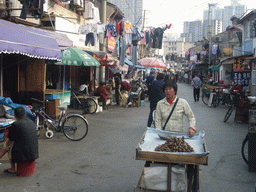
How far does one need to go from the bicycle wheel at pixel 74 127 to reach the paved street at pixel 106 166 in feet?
0.62

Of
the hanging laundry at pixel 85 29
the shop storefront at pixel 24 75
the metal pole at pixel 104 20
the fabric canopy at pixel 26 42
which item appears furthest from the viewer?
the metal pole at pixel 104 20

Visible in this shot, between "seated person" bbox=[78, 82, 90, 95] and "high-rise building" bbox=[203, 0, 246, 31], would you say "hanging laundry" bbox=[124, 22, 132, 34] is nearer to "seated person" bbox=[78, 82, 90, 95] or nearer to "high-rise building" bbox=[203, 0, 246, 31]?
"seated person" bbox=[78, 82, 90, 95]

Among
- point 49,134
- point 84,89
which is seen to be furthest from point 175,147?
point 84,89

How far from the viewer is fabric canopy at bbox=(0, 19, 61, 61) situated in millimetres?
7453

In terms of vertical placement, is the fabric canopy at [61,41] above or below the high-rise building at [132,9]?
below

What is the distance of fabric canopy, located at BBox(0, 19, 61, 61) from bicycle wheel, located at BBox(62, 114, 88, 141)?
1.97 m

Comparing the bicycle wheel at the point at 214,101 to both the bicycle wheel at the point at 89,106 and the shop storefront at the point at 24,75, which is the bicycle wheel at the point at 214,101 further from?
the shop storefront at the point at 24,75

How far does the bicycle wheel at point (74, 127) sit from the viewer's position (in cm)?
868

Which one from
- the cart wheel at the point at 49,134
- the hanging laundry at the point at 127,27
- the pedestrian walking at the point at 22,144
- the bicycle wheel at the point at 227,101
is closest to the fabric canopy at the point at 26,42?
the cart wheel at the point at 49,134

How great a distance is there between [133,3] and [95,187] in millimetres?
26172

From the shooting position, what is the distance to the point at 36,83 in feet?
33.4

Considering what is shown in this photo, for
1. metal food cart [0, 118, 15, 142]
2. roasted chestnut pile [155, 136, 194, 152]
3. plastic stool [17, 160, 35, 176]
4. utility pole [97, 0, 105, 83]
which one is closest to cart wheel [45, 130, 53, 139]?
metal food cart [0, 118, 15, 142]

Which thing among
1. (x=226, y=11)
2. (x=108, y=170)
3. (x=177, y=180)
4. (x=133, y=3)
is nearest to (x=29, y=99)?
(x=108, y=170)

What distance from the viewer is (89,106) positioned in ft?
47.7
